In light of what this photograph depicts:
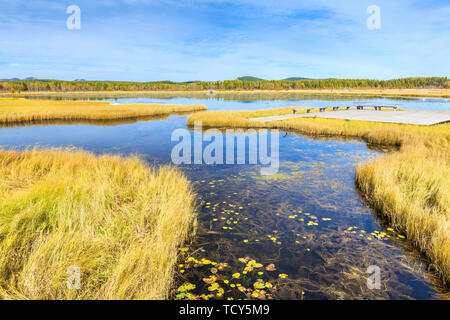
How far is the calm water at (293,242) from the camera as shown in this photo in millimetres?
4812

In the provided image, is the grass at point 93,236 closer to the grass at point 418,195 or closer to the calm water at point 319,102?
the grass at point 418,195

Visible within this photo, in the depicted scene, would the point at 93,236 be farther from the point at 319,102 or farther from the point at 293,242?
the point at 319,102

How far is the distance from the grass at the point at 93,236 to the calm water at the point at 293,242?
0.74 metres

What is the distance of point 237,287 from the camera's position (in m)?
4.78

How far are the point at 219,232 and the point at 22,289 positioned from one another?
162 inches

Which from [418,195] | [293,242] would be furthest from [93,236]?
[418,195]

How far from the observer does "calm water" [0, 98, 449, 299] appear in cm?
481

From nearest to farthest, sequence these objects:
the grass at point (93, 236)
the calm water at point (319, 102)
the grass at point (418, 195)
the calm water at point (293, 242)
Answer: the grass at point (93, 236) → the calm water at point (293, 242) → the grass at point (418, 195) → the calm water at point (319, 102)

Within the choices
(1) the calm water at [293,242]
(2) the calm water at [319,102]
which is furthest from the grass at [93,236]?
(2) the calm water at [319,102]

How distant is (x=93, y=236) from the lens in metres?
5.21

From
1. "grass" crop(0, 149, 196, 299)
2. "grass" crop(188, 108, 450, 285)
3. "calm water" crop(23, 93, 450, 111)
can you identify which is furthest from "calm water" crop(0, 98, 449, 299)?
"calm water" crop(23, 93, 450, 111)

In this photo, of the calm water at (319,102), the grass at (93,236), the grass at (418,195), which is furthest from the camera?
the calm water at (319,102)

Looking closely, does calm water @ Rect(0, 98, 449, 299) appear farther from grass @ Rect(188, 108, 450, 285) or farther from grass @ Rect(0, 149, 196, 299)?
grass @ Rect(0, 149, 196, 299)
